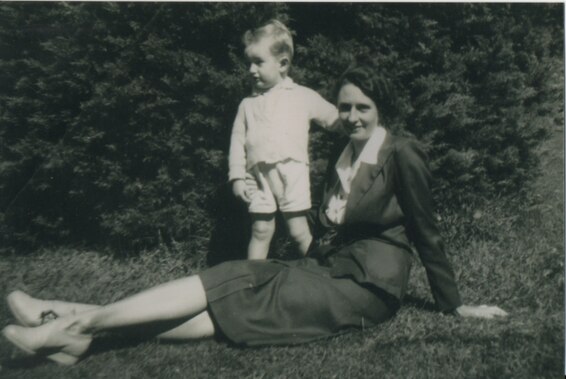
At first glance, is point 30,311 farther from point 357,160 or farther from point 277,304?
point 357,160

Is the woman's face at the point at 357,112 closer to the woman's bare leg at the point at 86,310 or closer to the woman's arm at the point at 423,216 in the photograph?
the woman's arm at the point at 423,216

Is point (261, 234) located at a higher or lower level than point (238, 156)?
lower

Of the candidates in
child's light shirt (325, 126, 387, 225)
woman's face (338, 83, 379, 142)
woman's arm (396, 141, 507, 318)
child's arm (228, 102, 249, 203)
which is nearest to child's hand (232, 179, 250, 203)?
child's arm (228, 102, 249, 203)

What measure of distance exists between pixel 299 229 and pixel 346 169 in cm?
65

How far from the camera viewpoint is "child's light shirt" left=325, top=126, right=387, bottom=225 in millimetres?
3296

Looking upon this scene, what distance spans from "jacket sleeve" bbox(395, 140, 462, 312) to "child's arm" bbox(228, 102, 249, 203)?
1.13m

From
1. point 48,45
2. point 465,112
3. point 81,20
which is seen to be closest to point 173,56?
point 81,20

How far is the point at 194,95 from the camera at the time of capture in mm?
4035

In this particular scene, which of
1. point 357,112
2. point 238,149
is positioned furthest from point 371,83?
point 238,149

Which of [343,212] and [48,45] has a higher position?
[48,45]

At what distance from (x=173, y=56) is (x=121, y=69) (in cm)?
39

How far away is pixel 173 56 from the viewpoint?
12.9ft

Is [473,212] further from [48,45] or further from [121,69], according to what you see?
[48,45]

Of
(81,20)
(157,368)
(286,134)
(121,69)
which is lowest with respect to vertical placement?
(157,368)
